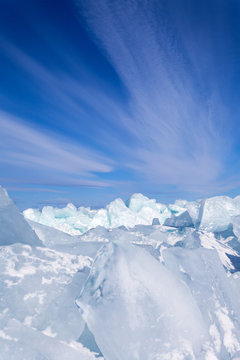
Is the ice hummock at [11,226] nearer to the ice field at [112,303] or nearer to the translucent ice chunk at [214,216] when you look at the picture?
the ice field at [112,303]

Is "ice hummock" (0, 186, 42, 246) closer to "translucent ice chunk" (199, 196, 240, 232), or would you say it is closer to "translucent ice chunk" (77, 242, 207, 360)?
"translucent ice chunk" (77, 242, 207, 360)

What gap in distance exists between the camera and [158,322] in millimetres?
1401

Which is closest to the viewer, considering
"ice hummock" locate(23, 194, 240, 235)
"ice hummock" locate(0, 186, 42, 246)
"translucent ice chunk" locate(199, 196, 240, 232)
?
"ice hummock" locate(0, 186, 42, 246)

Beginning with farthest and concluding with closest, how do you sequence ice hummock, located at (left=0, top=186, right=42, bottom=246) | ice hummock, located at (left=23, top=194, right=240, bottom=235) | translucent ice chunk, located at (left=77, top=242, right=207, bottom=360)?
ice hummock, located at (left=23, top=194, right=240, bottom=235) → ice hummock, located at (left=0, top=186, right=42, bottom=246) → translucent ice chunk, located at (left=77, top=242, right=207, bottom=360)

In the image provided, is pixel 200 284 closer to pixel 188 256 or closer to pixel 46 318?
pixel 188 256

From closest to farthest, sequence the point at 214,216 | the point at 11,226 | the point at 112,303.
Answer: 1. the point at 112,303
2. the point at 11,226
3. the point at 214,216

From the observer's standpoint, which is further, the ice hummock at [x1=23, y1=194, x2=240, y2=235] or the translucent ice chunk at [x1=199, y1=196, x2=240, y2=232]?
the ice hummock at [x1=23, y1=194, x2=240, y2=235]

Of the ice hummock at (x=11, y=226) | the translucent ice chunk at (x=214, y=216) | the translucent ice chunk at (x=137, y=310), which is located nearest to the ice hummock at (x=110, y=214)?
the translucent ice chunk at (x=214, y=216)

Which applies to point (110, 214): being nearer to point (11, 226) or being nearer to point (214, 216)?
point (214, 216)

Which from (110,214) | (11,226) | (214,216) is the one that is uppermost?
(214,216)

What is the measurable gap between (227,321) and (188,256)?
554 mm

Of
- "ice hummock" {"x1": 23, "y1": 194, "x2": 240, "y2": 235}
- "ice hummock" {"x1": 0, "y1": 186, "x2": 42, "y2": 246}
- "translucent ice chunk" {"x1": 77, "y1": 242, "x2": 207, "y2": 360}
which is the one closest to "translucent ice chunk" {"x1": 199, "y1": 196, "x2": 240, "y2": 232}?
"translucent ice chunk" {"x1": 77, "y1": 242, "x2": 207, "y2": 360}

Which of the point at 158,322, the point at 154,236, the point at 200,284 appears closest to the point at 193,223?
the point at 154,236

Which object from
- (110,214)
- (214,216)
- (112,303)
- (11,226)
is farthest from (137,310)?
(110,214)
